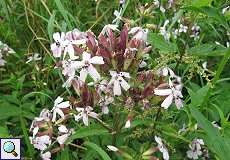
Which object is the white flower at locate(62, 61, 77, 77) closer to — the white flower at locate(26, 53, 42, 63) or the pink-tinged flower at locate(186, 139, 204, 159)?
the pink-tinged flower at locate(186, 139, 204, 159)

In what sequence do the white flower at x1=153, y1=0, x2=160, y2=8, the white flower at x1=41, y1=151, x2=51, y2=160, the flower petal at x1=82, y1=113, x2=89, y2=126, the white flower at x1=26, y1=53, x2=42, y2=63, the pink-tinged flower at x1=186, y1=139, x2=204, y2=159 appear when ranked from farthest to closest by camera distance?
the white flower at x1=153, y1=0, x2=160, y2=8, the white flower at x1=26, y1=53, x2=42, y2=63, the pink-tinged flower at x1=186, y1=139, x2=204, y2=159, the white flower at x1=41, y1=151, x2=51, y2=160, the flower petal at x1=82, y1=113, x2=89, y2=126

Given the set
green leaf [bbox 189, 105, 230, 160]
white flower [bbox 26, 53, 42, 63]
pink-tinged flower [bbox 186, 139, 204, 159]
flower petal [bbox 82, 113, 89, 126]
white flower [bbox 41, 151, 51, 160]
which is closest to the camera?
green leaf [bbox 189, 105, 230, 160]

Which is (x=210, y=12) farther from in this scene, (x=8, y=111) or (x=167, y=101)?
(x=8, y=111)

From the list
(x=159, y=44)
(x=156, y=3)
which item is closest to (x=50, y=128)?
(x=159, y=44)

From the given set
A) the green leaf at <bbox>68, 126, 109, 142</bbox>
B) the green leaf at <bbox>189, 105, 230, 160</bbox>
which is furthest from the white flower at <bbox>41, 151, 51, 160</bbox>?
the green leaf at <bbox>189, 105, 230, 160</bbox>

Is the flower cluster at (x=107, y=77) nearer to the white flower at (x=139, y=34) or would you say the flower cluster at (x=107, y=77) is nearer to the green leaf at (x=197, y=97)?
the white flower at (x=139, y=34)

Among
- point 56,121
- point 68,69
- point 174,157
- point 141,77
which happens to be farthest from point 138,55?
point 174,157

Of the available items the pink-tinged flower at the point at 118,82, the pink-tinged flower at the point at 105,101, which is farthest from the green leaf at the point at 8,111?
the pink-tinged flower at the point at 118,82
